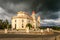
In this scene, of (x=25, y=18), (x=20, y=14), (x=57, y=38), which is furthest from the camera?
(x=20, y=14)

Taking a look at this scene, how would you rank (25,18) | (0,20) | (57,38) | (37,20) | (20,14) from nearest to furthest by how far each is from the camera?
(57,38), (0,20), (25,18), (20,14), (37,20)

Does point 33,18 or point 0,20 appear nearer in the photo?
point 0,20

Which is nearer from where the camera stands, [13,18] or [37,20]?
[13,18]

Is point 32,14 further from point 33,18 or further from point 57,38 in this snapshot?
point 57,38

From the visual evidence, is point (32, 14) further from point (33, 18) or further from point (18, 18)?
point (18, 18)

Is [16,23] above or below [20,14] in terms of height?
below

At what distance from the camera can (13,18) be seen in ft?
204

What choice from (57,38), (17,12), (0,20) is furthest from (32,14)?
(57,38)

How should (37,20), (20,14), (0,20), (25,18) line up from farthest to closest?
(37,20)
(20,14)
(25,18)
(0,20)

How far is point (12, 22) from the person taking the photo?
2494 inches

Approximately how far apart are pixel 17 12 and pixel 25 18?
25.7 feet

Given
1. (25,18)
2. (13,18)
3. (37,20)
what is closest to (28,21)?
(25,18)

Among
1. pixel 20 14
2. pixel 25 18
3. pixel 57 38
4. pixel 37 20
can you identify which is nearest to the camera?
pixel 57 38

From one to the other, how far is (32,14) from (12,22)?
11.2 metres
